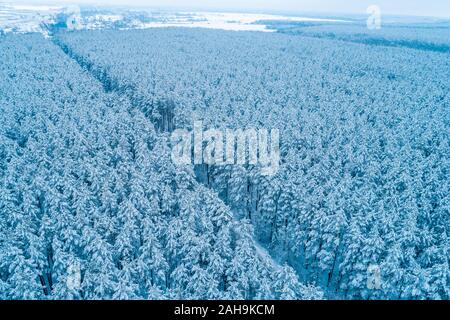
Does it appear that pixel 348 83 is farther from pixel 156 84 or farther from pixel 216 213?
pixel 216 213

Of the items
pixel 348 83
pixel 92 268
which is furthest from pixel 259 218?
pixel 348 83

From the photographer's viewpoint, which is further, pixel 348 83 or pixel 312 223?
pixel 348 83

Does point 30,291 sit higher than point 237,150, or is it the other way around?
point 237,150
